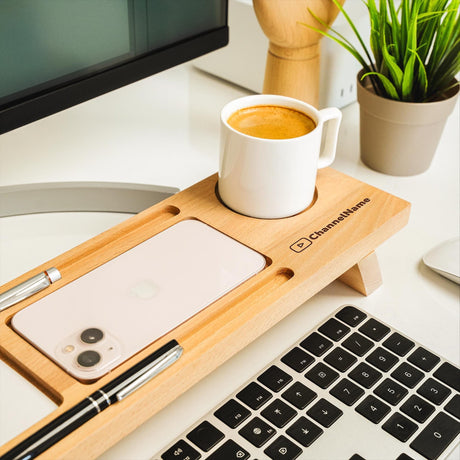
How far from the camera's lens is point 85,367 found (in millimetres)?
415

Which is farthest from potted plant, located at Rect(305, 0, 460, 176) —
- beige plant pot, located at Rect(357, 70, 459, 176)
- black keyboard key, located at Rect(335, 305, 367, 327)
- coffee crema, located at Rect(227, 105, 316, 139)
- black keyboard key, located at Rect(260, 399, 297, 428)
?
black keyboard key, located at Rect(260, 399, 297, 428)

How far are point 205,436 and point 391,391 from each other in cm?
14

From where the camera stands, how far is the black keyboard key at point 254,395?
47 cm

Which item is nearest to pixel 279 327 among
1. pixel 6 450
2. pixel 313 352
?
pixel 313 352

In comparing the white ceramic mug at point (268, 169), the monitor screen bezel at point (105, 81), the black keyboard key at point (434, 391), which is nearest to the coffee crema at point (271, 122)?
the white ceramic mug at point (268, 169)

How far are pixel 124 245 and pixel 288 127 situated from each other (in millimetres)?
163

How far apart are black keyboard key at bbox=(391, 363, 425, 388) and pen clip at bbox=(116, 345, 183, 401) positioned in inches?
6.9

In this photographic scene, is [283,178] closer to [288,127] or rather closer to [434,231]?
[288,127]

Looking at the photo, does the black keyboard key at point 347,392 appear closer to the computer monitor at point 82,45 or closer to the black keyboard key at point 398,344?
the black keyboard key at point 398,344

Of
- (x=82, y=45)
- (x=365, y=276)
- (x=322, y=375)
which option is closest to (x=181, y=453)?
(x=322, y=375)

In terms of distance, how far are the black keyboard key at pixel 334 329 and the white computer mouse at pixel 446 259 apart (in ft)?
0.39

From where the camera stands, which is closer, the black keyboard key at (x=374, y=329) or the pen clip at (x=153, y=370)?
the pen clip at (x=153, y=370)

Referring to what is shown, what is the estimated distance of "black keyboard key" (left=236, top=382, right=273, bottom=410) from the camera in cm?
47

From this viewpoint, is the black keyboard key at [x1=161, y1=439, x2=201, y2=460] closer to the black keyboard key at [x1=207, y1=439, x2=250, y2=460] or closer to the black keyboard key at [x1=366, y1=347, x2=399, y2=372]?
the black keyboard key at [x1=207, y1=439, x2=250, y2=460]
